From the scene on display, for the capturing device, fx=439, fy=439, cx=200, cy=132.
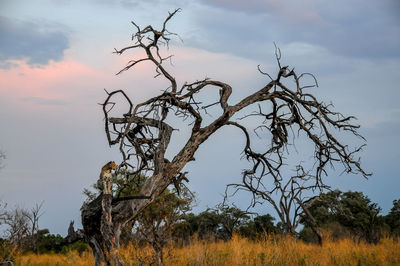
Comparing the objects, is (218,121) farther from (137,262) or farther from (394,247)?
(394,247)

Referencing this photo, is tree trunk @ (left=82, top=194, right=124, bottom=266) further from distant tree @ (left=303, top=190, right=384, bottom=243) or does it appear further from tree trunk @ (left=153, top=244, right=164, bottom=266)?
distant tree @ (left=303, top=190, right=384, bottom=243)

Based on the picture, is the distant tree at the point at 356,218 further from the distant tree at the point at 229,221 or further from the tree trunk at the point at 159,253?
the tree trunk at the point at 159,253

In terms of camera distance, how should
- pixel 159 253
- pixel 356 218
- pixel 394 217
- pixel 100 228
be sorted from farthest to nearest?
pixel 394 217
pixel 356 218
pixel 159 253
pixel 100 228

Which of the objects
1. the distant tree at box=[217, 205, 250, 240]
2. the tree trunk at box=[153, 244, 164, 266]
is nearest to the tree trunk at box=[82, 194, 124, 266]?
the tree trunk at box=[153, 244, 164, 266]

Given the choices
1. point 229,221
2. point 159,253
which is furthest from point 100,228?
point 229,221

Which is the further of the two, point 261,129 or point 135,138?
point 261,129

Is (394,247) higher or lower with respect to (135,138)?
lower

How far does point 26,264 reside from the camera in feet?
56.0

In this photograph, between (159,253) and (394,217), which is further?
(394,217)

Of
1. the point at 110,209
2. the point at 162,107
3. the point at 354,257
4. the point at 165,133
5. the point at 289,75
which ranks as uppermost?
the point at 289,75

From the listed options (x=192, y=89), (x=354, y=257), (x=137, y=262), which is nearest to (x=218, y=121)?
(x=192, y=89)

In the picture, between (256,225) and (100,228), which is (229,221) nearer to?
(256,225)

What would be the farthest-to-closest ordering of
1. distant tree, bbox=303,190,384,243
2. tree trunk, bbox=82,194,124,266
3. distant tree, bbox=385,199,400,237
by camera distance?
1. distant tree, bbox=385,199,400,237
2. distant tree, bbox=303,190,384,243
3. tree trunk, bbox=82,194,124,266

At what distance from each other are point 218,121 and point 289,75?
2891 millimetres
